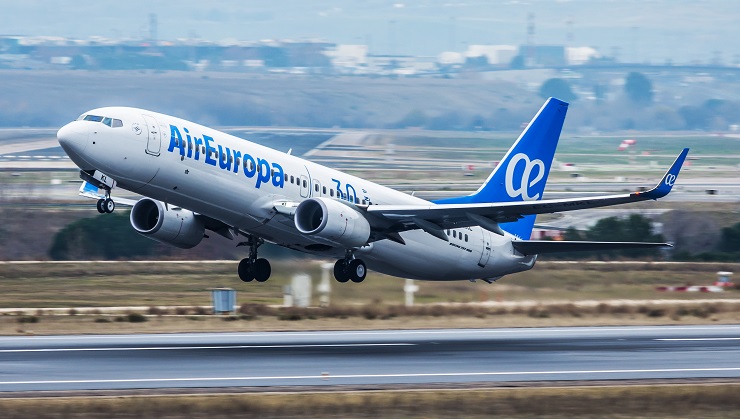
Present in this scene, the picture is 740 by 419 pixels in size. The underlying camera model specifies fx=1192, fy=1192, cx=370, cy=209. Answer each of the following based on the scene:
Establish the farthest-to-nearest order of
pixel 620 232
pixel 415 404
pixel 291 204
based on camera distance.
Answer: pixel 620 232, pixel 291 204, pixel 415 404

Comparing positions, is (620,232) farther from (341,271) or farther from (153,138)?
(153,138)

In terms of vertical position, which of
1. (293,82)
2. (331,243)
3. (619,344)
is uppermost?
(293,82)

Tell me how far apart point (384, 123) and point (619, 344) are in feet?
449

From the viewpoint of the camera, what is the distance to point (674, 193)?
301 ft

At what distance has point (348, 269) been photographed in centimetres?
3678

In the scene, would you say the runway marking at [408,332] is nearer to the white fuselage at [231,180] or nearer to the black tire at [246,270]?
the white fuselage at [231,180]

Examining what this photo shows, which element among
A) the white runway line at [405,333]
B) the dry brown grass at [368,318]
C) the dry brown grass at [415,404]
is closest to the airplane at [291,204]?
the dry brown grass at [368,318]

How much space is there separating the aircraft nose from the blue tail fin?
15.6 m

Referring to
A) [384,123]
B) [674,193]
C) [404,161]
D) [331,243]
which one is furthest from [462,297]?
[384,123]

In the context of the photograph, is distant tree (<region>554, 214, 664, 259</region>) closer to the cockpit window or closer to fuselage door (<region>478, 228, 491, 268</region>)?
fuselage door (<region>478, 228, 491, 268</region>)

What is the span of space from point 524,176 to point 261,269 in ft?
34.0

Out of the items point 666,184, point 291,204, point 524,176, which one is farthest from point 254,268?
point 666,184

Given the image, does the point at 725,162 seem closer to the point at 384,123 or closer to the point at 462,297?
the point at 384,123

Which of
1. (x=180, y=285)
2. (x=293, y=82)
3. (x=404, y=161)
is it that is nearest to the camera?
(x=180, y=285)
